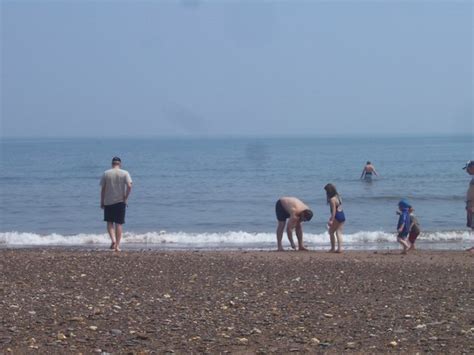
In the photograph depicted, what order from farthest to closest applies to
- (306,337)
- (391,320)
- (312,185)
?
(312,185) < (391,320) < (306,337)

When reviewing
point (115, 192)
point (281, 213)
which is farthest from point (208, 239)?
point (115, 192)

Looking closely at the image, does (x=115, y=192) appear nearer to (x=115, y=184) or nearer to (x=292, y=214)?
(x=115, y=184)

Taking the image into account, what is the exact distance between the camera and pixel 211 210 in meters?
24.2

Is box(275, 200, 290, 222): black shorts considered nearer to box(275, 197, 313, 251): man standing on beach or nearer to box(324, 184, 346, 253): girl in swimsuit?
box(275, 197, 313, 251): man standing on beach

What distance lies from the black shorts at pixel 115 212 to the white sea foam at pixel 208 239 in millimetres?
3527

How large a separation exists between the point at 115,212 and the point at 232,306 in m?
5.52

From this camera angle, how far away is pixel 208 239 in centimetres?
1761

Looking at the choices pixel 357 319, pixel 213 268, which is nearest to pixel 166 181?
pixel 213 268

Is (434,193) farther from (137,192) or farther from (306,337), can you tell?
(306,337)

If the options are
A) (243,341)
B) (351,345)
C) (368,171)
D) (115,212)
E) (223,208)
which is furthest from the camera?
(368,171)

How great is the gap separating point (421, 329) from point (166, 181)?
30.9 m

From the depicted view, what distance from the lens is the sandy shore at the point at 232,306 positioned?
6.64 metres

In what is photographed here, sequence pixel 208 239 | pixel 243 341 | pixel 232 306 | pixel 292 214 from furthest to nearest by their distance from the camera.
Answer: pixel 208 239 < pixel 292 214 < pixel 232 306 < pixel 243 341

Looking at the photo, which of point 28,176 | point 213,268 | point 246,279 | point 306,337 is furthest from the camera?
point 28,176
